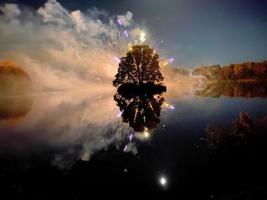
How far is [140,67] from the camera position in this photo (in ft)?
369

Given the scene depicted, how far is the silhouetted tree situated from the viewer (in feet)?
365

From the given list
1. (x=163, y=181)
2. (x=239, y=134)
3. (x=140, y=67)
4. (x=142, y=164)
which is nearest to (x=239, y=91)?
(x=140, y=67)

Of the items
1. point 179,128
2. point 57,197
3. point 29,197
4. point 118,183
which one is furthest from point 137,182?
point 179,128

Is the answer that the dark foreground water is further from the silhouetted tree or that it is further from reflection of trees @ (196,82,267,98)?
the silhouetted tree

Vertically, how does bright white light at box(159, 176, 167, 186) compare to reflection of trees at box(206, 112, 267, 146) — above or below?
below

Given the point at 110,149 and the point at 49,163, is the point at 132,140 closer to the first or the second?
the point at 110,149

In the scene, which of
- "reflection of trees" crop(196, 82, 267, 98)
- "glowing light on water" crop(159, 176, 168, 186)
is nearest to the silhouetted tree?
"reflection of trees" crop(196, 82, 267, 98)

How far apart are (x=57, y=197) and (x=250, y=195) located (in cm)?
773

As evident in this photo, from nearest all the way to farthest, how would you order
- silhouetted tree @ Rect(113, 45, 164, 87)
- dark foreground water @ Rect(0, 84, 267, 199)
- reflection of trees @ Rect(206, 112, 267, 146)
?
dark foreground water @ Rect(0, 84, 267, 199) → reflection of trees @ Rect(206, 112, 267, 146) → silhouetted tree @ Rect(113, 45, 164, 87)

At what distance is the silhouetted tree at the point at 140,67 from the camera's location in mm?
111375

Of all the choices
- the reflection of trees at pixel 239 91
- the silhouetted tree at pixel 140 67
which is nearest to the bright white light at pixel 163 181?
the reflection of trees at pixel 239 91

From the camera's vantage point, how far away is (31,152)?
24594 millimetres

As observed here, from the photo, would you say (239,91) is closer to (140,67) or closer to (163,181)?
(140,67)

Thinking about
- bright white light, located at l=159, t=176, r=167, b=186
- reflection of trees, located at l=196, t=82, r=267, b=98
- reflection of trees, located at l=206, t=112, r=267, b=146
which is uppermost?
reflection of trees, located at l=206, t=112, r=267, b=146
